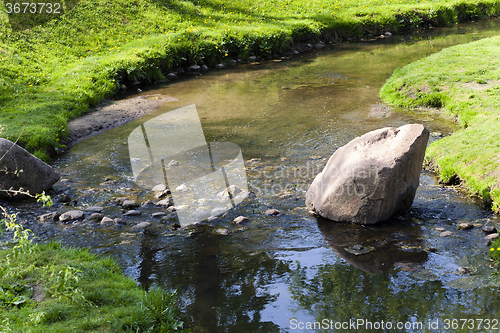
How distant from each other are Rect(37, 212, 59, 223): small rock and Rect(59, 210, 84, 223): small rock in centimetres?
16

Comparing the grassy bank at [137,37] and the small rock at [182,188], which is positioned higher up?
the grassy bank at [137,37]

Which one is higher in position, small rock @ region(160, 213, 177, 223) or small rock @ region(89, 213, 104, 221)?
small rock @ region(89, 213, 104, 221)

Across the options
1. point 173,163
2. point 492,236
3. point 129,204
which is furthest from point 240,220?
point 492,236

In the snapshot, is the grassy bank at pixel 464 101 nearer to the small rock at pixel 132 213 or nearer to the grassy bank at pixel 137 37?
the small rock at pixel 132 213

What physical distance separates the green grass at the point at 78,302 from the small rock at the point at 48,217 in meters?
1.66

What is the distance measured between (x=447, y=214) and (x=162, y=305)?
4.89m

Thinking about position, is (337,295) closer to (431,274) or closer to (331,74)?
(431,274)

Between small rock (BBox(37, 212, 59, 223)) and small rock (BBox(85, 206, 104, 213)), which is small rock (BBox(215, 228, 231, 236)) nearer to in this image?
small rock (BBox(85, 206, 104, 213))

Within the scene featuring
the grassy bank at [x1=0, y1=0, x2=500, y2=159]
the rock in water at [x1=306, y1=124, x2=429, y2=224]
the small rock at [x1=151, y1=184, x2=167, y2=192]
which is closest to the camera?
the rock in water at [x1=306, y1=124, x2=429, y2=224]

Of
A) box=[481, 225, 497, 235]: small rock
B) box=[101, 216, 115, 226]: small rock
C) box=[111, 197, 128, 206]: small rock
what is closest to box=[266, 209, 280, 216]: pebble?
box=[101, 216, 115, 226]: small rock

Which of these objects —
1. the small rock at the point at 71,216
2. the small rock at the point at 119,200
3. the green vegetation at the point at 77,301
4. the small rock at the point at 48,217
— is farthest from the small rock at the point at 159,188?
the green vegetation at the point at 77,301

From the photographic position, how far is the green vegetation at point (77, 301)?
14.0 feet

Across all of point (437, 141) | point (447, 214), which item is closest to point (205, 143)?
point (437, 141)

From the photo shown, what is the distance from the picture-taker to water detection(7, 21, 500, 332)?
4.79 metres
